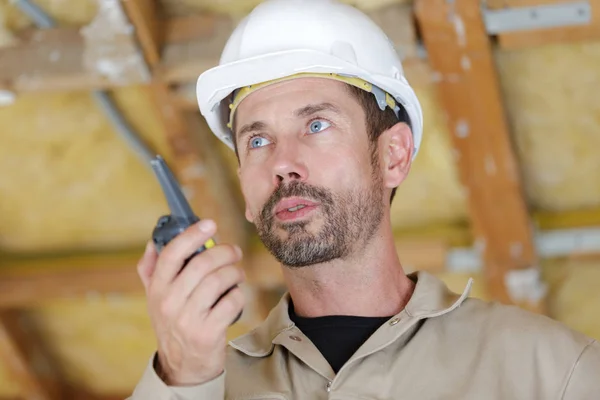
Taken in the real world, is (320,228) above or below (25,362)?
above

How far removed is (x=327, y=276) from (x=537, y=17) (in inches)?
53.1

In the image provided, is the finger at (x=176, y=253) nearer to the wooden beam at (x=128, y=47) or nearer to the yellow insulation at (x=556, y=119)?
the wooden beam at (x=128, y=47)

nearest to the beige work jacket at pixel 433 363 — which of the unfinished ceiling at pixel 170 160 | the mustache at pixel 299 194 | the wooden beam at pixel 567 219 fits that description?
the mustache at pixel 299 194

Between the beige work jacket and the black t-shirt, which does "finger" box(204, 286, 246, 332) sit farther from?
the black t-shirt

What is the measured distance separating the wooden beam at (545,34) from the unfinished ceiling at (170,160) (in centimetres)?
16

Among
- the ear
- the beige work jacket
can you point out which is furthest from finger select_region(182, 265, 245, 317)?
the ear

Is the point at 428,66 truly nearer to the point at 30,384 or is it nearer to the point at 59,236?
the point at 59,236

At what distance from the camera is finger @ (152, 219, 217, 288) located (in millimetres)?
1487

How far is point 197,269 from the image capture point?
4.83ft

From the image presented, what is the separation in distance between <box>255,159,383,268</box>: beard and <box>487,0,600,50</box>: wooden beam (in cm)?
121

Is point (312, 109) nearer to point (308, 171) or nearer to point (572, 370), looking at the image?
point (308, 171)

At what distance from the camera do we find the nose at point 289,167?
1.75m

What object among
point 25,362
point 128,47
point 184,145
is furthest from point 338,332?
point 25,362

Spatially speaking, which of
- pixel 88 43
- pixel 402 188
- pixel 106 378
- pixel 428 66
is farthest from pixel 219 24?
pixel 106 378
